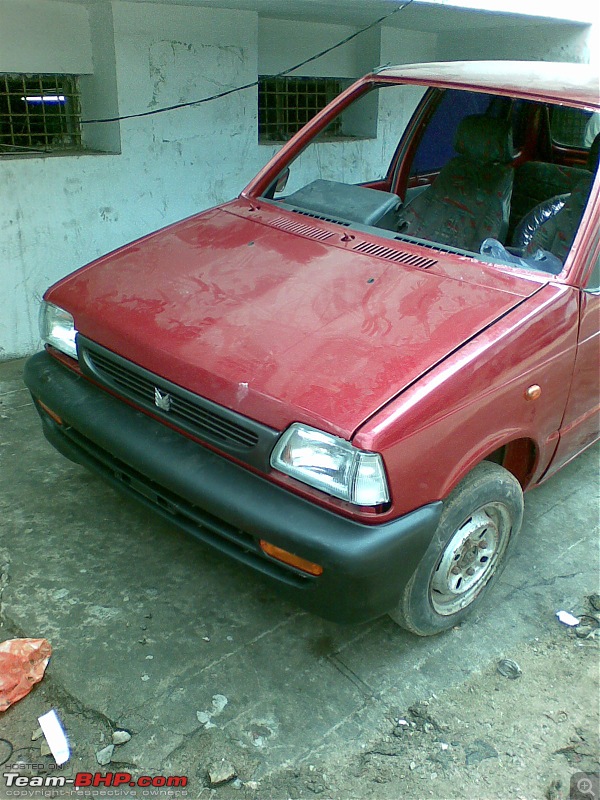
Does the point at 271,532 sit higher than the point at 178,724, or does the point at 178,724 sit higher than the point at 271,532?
the point at 271,532

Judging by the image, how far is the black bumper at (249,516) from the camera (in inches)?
85.0

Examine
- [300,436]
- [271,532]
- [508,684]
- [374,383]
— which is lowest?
[508,684]

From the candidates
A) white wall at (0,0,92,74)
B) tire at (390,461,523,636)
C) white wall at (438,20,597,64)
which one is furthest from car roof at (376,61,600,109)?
white wall at (438,20,597,64)

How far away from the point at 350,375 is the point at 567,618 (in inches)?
57.7

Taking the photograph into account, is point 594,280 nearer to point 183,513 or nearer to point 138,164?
point 183,513

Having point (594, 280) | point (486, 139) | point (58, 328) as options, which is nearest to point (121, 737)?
point (58, 328)

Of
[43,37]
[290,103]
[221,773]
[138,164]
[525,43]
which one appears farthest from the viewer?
[525,43]

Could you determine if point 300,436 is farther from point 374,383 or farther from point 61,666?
point 61,666

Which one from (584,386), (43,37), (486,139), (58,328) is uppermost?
(43,37)

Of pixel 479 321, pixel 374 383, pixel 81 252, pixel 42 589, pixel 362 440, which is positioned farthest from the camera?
pixel 81 252

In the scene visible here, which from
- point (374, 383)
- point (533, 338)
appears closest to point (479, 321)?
point (533, 338)

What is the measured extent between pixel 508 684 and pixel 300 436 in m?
1.23

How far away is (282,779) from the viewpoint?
2.19 meters

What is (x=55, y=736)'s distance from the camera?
228 cm
